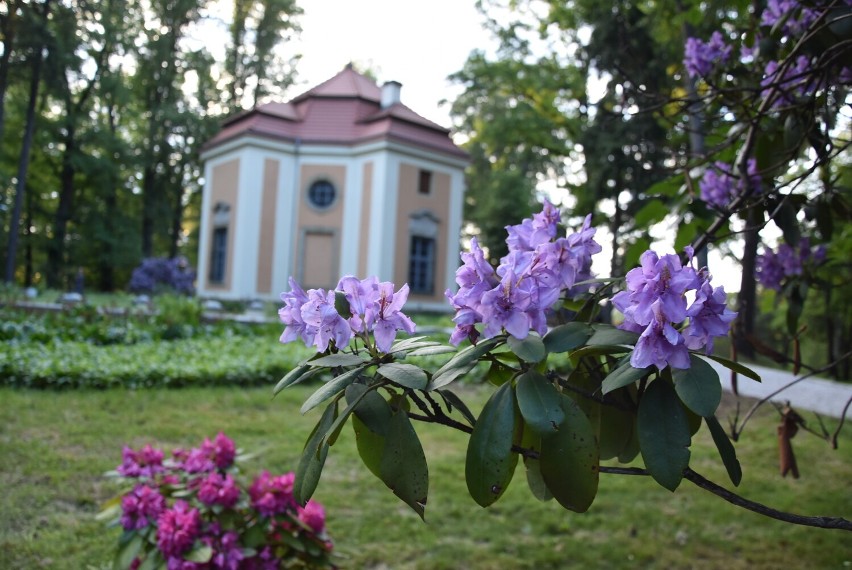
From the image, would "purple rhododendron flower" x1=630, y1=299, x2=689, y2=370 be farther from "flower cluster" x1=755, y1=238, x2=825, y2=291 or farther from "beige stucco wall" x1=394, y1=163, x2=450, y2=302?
"beige stucco wall" x1=394, y1=163, x2=450, y2=302

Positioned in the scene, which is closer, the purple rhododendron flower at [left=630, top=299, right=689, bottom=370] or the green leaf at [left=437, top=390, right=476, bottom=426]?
the purple rhododendron flower at [left=630, top=299, right=689, bottom=370]

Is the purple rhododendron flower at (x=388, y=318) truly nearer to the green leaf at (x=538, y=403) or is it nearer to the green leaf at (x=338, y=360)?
the green leaf at (x=338, y=360)

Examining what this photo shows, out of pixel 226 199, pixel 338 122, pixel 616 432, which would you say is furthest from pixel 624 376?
pixel 338 122

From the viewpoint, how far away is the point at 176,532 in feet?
7.14

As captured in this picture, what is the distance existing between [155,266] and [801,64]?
20.1 m

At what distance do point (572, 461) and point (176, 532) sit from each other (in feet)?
5.84

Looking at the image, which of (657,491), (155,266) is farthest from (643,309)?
(155,266)

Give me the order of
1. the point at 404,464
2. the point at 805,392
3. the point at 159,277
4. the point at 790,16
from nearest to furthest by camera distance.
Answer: the point at 404,464 → the point at 790,16 → the point at 805,392 → the point at 159,277

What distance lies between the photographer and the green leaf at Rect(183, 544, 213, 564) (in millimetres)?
2129

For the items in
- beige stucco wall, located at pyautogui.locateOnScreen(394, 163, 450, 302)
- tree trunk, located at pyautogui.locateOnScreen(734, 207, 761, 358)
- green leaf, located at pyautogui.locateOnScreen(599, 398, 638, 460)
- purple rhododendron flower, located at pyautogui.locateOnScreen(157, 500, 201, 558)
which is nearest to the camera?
green leaf, located at pyautogui.locateOnScreen(599, 398, 638, 460)

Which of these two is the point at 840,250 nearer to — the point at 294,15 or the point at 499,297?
the point at 499,297

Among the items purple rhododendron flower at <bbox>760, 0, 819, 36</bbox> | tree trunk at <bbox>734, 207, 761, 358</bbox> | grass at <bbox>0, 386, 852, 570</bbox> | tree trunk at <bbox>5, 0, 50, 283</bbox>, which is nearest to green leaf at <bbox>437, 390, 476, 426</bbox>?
tree trunk at <bbox>734, 207, 761, 358</bbox>

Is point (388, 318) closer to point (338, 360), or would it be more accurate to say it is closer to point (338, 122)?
point (338, 360)

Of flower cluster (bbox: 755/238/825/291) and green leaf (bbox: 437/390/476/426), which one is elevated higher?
flower cluster (bbox: 755/238/825/291)
